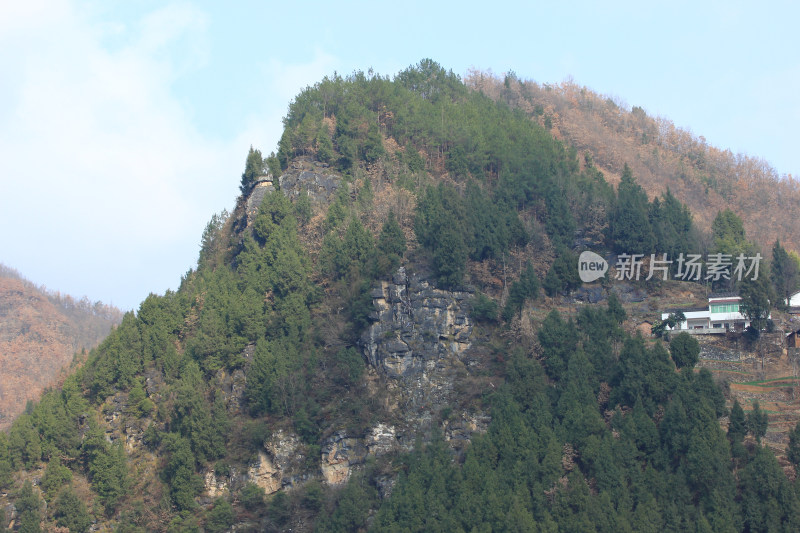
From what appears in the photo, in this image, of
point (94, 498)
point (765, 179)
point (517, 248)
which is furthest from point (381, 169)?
point (765, 179)

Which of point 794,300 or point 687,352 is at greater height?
point 794,300

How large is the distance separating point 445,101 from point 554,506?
3110 centimetres

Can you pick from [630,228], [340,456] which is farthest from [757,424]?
[340,456]

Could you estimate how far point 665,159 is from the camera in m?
68.9

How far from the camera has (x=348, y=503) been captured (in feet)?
110

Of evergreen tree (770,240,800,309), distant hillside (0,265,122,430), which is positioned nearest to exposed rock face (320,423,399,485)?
evergreen tree (770,240,800,309)

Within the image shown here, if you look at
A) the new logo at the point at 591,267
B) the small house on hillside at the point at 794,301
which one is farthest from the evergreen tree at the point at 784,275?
the new logo at the point at 591,267

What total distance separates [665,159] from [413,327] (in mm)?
37646

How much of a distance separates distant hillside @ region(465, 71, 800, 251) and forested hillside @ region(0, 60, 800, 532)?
597 inches

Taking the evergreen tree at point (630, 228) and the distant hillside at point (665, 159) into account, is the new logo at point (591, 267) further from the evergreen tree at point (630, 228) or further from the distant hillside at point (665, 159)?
the distant hillside at point (665, 159)

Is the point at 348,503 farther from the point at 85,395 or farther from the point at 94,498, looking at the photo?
the point at 85,395

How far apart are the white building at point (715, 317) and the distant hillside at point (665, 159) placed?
12119 mm

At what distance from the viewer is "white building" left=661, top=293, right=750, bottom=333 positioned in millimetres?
41562

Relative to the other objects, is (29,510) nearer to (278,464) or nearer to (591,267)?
(278,464)
